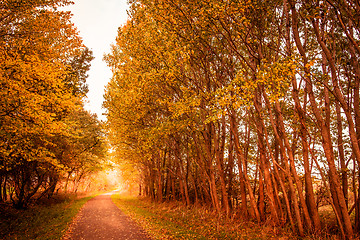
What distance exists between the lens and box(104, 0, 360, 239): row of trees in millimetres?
6375

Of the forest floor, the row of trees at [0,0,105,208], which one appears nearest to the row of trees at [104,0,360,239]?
the forest floor

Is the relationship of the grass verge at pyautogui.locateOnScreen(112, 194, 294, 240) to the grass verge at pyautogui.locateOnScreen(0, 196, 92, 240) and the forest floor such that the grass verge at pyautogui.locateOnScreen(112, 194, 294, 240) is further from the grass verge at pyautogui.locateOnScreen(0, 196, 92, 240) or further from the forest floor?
the grass verge at pyautogui.locateOnScreen(0, 196, 92, 240)

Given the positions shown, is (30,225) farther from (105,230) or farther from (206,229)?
(206,229)

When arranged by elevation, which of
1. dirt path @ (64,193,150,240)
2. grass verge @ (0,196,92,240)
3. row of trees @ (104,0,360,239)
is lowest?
dirt path @ (64,193,150,240)

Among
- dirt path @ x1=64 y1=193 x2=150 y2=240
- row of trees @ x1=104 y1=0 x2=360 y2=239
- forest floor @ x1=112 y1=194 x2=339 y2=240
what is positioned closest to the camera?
row of trees @ x1=104 y1=0 x2=360 y2=239

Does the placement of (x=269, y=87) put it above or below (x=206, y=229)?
above

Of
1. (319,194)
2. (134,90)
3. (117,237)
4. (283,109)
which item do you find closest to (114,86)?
(134,90)

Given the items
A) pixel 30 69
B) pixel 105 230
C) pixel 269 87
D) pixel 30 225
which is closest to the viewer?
pixel 269 87

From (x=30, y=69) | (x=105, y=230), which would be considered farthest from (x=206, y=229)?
(x=30, y=69)

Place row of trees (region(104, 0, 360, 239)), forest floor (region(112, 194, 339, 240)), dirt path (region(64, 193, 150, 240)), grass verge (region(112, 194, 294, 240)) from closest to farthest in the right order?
row of trees (region(104, 0, 360, 239)) → forest floor (region(112, 194, 339, 240)) → grass verge (region(112, 194, 294, 240)) → dirt path (region(64, 193, 150, 240))

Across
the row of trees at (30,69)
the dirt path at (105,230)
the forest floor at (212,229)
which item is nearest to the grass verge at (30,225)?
the dirt path at (105,230)

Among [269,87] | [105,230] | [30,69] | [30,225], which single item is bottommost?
[105,230]

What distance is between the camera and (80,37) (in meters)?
11.9

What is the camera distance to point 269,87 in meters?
5.57
